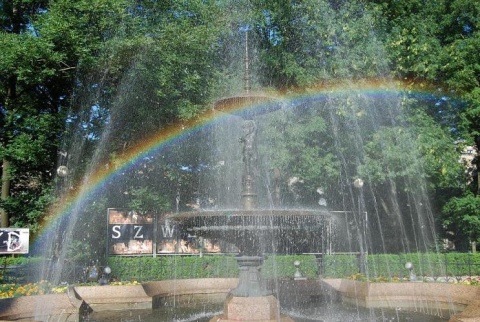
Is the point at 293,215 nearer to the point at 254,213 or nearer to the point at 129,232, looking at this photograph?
the point at 254,213

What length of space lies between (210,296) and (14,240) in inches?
300

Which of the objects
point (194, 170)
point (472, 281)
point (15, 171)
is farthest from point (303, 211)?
point (15, 171)

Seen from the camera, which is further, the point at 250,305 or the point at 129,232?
the point at 129,232

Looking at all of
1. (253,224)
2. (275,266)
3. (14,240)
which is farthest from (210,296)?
(253,224)

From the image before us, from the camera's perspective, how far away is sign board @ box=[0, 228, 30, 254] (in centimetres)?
1962

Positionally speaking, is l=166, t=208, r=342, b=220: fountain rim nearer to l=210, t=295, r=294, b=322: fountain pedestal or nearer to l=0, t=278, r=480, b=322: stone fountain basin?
l=210, t=295, r=294, b=322: fountain pedestal

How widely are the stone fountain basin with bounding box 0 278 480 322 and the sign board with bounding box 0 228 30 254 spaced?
5953 millimetres

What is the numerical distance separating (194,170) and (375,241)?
41.4ft

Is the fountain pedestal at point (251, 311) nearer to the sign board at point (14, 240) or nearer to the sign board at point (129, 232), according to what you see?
the sign board at point (14, 240)

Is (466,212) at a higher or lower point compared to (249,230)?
higher

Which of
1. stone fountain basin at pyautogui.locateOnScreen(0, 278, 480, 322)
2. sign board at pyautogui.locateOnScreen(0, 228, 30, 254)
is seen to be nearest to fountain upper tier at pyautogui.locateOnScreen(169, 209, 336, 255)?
stone fountain basin at pyautogui.locateOnScreen(0, 278, 480, 322)

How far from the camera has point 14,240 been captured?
775 inches

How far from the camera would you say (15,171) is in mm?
22812

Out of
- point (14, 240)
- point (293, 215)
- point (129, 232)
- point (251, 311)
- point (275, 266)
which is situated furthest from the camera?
point (129, 232)
